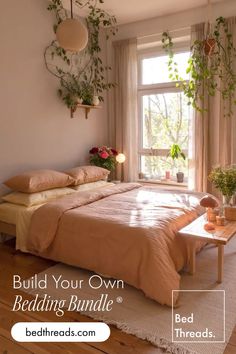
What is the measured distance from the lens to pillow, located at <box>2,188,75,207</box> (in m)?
2.91

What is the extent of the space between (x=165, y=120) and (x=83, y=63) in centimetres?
141

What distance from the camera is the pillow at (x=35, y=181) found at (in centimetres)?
294

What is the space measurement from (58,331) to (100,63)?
3.71 meters

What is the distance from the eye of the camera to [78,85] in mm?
4039

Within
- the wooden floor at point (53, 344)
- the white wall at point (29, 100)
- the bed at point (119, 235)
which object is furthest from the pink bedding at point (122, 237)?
the white wall at point (29, 100)

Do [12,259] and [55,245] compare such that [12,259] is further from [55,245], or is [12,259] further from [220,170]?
[220,170]

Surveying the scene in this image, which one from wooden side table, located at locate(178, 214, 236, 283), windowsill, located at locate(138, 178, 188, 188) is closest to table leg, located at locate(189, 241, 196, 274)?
wooden side table, located at locate(178, 214, 236, 283)

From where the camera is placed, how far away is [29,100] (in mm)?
3434

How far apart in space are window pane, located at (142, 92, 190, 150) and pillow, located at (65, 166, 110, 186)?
1.02 m

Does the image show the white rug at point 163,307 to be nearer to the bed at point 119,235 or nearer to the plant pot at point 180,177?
the bed at point 119,235

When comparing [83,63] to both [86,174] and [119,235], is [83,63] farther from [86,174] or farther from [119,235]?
[119,235]

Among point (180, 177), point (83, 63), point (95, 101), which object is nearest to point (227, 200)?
point (180, 177)

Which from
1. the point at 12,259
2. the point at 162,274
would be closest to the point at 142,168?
the point at 12,259

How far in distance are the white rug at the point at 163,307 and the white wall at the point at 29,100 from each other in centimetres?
151
